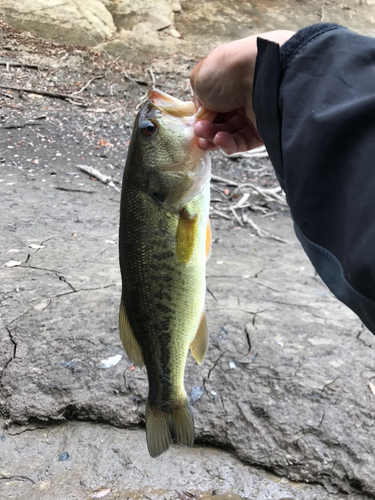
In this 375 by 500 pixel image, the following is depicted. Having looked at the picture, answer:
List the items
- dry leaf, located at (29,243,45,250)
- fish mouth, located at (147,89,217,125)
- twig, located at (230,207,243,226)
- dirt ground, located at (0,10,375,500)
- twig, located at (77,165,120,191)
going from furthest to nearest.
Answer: twig, located at (77,165,120,191)
twig, located at (230,207,243,226)
dry leaf, located at (29,243,45,250)
dirt ground, located at (0,10,375,500)
fish mouth, located at (147,89,217,125)

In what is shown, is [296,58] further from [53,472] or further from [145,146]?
[53,472]

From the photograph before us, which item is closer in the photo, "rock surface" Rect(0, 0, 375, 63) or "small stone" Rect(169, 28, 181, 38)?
"rock surface" Rect(0, 0, 375, 63)

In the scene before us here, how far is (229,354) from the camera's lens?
2.69 m

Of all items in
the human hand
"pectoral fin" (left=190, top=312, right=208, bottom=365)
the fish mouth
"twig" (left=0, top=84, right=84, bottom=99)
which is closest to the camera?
the human hand

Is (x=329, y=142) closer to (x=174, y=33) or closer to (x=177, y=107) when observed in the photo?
(x=177, y=107)

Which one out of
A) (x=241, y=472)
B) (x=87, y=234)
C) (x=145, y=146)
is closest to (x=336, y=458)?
(x=241, y=472)

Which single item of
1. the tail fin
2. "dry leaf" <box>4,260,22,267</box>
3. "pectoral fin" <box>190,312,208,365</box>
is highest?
"pectoral fin" <box>190,312,208,365</box>

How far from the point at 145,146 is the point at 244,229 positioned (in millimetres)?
4041

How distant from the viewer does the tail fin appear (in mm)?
1648

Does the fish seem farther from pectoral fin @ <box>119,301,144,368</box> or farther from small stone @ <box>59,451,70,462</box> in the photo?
small stone @ <box>59,451,70,462</box>

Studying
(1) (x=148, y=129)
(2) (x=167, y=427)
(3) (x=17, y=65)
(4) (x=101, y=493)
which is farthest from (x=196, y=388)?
(3) (x=17, y=65)

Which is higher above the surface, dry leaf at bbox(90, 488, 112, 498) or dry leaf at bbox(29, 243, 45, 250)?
dry leaf at bbox(90, 488, 112, 498)

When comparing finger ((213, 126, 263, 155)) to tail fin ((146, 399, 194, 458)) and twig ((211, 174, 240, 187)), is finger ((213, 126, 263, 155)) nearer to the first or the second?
tail fin ((146, 399, 194, 458))

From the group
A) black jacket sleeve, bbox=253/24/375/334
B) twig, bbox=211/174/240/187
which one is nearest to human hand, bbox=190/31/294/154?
black jacket sleeve, bbox=253/24/375/334
